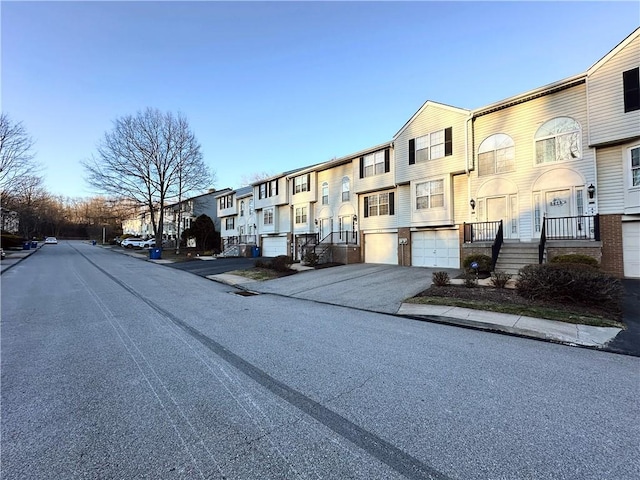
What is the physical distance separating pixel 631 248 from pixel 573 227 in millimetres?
1863


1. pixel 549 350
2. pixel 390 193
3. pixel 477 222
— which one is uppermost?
pixel 390 193

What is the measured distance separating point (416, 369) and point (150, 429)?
3.15 meters

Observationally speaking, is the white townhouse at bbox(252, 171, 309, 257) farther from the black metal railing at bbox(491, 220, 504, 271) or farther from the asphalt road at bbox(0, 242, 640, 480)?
the asphalt road at bbox(0, 242, 640, 480)

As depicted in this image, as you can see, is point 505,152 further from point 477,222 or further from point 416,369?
point 416,369

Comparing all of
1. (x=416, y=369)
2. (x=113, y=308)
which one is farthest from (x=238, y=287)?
(x=416, y=369)

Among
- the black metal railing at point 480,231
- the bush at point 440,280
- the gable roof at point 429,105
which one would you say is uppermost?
the gable roof at point 429,105

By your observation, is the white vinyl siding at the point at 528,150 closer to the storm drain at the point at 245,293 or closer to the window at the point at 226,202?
the storm drain at the point at 245,293

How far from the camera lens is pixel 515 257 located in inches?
504

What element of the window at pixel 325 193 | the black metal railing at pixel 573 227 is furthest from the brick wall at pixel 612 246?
the window at pixel 325 193

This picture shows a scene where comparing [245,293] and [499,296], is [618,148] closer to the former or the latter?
[499,296]

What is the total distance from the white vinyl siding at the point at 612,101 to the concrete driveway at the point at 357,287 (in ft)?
24.9

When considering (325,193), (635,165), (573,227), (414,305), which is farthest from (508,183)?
(325,193)

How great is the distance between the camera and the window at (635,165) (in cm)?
1134

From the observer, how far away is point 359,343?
5.53 m
